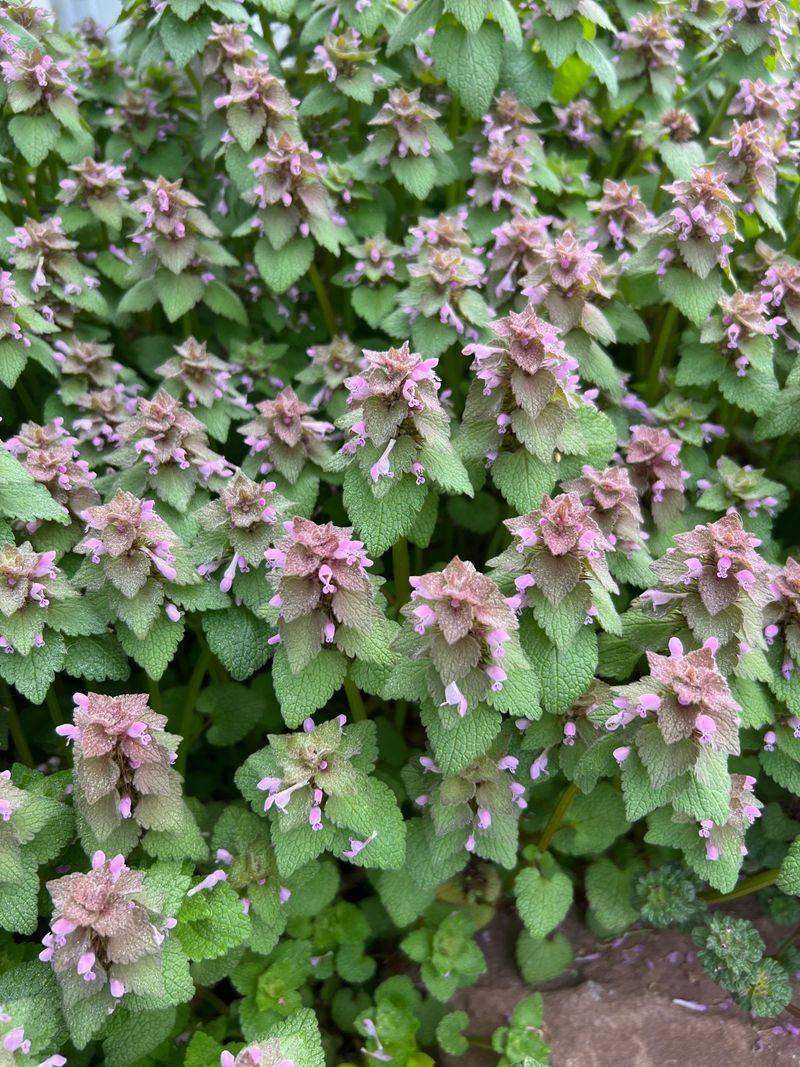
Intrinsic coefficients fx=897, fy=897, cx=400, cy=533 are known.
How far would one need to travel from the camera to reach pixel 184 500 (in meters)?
2.65

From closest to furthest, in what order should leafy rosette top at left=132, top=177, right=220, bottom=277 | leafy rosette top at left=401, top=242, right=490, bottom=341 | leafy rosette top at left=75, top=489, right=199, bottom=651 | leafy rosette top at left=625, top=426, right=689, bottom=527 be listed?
leafy rosette top at left=75, top=489, right=199, bottom=651
leafy rosette top at left=625, top=426, right=689, bottom=527
leafy rosette top at left=401, top=242, right=490, bottom=341
leafy rosette top at left=132, top=177, right=220, bottom=277

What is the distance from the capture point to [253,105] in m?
3.09

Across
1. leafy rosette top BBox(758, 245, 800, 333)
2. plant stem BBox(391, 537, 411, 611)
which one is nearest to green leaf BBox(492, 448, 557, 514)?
plant stem BBox(391, 537, 411, 611)

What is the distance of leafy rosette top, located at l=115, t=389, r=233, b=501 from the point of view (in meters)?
2.62

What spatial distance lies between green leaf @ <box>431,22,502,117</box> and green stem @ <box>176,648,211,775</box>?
2.17 metres

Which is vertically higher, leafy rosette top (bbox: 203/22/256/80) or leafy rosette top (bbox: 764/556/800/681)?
leafy rosette top (bbox: 203/22/256/80)

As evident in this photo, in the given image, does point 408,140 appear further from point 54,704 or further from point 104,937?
point 104,937

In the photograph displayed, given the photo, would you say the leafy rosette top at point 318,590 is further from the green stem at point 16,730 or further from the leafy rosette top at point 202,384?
the green stem at point 16,730

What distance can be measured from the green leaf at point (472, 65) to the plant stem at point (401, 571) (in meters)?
1.71

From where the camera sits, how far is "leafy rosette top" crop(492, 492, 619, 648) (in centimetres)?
209

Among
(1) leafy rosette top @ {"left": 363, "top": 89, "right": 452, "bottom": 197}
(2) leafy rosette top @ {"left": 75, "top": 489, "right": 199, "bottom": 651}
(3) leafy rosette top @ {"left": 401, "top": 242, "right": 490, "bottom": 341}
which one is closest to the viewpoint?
(2) leafy rosette top @ {"left": 75, "top": 489, "right": 199, "bottom": 651}

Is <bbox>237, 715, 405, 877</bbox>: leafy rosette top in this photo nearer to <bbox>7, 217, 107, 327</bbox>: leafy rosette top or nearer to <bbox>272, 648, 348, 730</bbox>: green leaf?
<bbox>272, 648, 348, 730</bbox>: green leaf

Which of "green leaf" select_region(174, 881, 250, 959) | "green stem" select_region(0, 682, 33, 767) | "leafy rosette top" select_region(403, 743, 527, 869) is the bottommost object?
"green stem" select_region(0, 682, 33, 767)

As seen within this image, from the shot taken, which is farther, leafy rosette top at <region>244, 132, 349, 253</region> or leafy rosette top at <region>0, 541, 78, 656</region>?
leafy rosette top at <region>244, 132, 349, 253</region>
